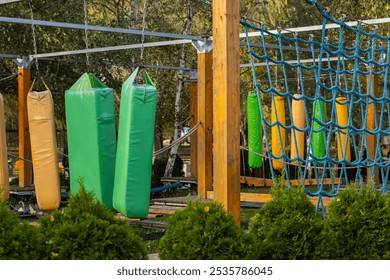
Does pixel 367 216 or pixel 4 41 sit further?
pixel 4 41

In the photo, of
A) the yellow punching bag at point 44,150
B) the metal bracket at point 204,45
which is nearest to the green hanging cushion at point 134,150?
the yellow punching bag at point 44,150

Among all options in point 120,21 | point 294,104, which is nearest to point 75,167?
point 294,104

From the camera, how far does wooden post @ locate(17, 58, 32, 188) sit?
41.2 ft

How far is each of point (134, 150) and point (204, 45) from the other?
16.3 ft

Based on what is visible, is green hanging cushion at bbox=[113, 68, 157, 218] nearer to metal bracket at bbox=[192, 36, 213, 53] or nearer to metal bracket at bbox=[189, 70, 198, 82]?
metal bracket at bbox=[192, 36, 213, 53]

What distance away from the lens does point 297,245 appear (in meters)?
5.00

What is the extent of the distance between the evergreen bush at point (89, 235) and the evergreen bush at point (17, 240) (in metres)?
0.08

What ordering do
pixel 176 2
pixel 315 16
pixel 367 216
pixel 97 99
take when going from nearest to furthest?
pixel 367 216
pixel 97 99
pixel 176 2
pixel 315 16

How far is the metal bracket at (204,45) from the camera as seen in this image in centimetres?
1126

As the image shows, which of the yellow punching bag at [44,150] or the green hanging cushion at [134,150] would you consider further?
the yellow punching bag at [44,150]

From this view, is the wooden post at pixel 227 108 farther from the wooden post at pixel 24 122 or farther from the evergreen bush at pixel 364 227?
the wooden post at pixel 24 122

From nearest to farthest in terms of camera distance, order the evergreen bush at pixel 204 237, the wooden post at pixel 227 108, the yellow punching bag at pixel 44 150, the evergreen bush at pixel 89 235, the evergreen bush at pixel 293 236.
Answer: the evergreen bush at pixel 89 235 → the evergreen bush at pixel 204 237 → the evergreen bush at pixel 293 236 → the wooden post at pixel 227 108 → the yellow punching bag at pixel 44 150

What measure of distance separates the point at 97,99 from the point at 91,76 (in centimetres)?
36
